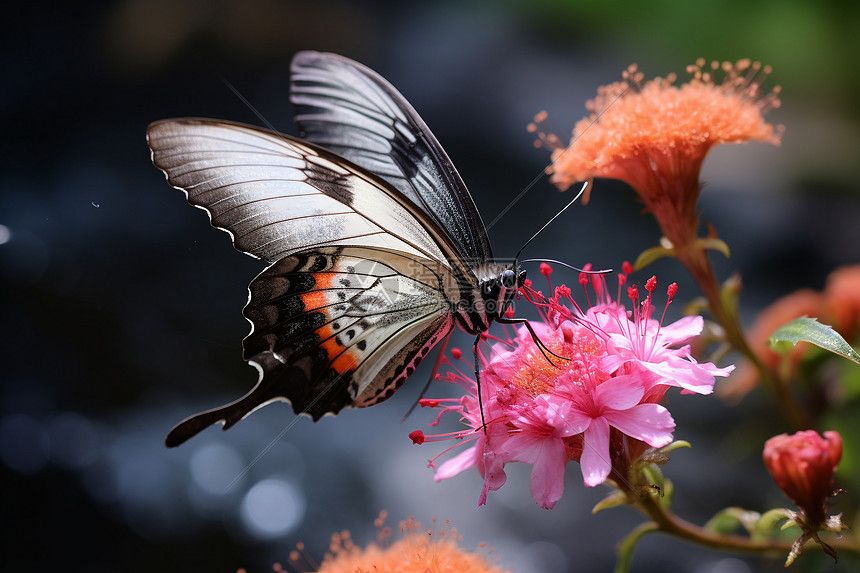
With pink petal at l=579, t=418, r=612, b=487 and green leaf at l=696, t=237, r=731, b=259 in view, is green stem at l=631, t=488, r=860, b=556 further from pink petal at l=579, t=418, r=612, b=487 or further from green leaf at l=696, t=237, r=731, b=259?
green leaf at l=696, t=237, r=731, b=259

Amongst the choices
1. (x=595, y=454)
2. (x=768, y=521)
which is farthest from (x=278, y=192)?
(x=768, y=521)

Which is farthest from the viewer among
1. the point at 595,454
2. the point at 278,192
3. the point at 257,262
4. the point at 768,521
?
the point at 257,262

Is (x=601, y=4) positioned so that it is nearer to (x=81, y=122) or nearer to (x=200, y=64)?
(x=200, y=64)

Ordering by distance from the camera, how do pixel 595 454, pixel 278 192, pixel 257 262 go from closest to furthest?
pixel 595 454 → pixel 278 192 → pixel 257 262

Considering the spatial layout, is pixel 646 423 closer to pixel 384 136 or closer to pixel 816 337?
pixel 816 337

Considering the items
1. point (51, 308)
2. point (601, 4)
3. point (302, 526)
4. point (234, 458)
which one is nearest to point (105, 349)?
point (51, 308)

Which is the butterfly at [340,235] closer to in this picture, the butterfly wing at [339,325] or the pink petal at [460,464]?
the butterfly wing at [339,325]

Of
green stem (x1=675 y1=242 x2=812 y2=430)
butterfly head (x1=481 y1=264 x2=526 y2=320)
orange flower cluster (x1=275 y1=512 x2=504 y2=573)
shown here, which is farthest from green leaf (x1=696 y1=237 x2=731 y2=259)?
orange flower cluster (x1=275 y1=512 x2=504 y2=573)
